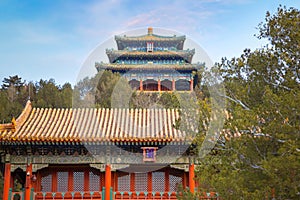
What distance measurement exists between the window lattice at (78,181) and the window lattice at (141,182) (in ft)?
5.69

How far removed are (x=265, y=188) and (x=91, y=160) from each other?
7449 millimetres

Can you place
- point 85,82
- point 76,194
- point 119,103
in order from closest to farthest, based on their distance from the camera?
point 76,194 → point 119,103 → point 85,82

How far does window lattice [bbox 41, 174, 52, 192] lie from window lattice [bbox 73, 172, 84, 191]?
0.76 metres

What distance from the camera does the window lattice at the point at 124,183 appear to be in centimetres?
1425

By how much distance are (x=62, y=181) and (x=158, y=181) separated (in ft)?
10.1

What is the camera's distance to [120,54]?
1404 inches

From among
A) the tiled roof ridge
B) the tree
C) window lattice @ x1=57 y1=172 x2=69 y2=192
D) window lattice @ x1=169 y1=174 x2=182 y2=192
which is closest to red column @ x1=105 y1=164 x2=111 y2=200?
window lattice @ x1=57 y1=172 x2=69 y2=192

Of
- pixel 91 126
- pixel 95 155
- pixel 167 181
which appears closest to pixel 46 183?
pixel 95 155

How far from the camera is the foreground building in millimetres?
13039

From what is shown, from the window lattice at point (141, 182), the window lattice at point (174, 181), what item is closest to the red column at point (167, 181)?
the window lattice at point (174, 181)

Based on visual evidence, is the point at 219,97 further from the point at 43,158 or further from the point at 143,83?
the point at 143,83

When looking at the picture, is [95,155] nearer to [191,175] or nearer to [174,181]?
[174,181]

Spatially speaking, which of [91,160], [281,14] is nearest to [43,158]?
[91,160]

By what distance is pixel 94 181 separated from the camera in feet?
46.8
